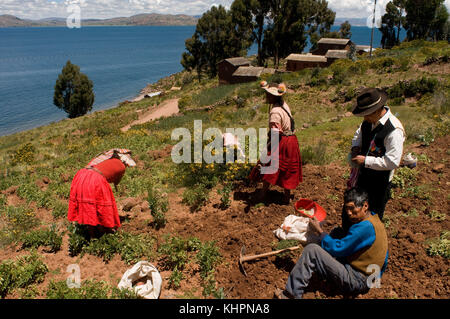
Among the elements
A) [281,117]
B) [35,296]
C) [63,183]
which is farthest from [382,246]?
[63,183]

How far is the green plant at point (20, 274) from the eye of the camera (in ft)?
13.7

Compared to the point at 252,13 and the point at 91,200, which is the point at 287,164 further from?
the point at 252,13

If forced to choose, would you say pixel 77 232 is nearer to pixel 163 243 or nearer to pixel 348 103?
pixel 163 243

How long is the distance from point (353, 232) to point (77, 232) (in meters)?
4.32

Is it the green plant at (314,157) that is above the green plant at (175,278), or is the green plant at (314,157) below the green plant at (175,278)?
above

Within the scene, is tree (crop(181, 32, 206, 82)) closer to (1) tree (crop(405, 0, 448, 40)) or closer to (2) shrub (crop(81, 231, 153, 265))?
(1) tree (crop(405, 0, 448, 40))

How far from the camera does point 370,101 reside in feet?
11.8

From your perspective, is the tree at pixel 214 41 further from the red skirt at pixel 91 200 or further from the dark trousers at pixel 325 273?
the dark trousers at pixel 325 273

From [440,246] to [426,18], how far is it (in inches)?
2591

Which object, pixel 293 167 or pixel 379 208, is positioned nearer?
pixel 379 208

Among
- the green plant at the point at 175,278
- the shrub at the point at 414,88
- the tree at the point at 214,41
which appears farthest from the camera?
the tree at the point at 214,41

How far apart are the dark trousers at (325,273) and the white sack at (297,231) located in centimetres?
52

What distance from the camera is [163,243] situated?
4.95 metres

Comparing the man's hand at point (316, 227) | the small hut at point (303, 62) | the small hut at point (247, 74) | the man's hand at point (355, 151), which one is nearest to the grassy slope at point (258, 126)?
the man's hand at point (355, 151)
